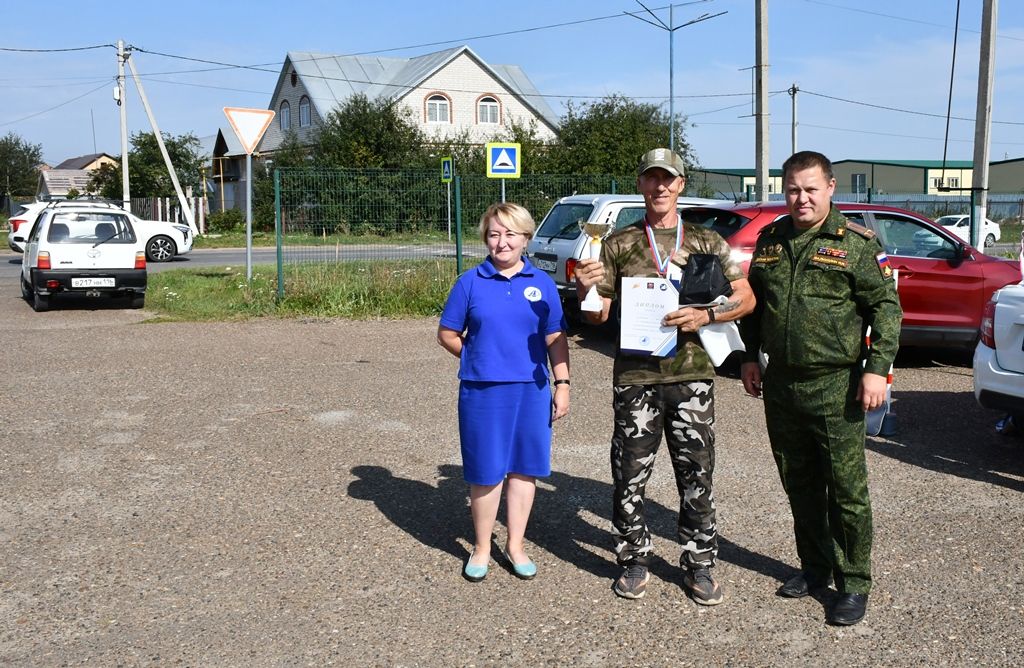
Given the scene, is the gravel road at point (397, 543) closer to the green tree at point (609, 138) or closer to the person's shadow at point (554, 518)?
the person's shadow at point (554, 518)

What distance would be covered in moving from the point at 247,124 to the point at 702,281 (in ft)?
39.8

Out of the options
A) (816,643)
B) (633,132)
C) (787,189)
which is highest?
(633,132)

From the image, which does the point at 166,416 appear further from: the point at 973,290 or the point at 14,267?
the point at 14,267

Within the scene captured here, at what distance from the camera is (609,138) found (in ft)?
135

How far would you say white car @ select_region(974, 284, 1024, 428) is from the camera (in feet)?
20.2

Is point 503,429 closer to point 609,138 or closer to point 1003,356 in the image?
point 1003,356

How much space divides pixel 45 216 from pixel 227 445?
31.8 feet

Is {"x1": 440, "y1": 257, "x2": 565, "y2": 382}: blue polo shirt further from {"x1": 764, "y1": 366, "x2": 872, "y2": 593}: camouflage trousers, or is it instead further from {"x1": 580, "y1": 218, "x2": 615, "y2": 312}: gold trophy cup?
{"x1": 764, "y1": 366, "x2": 872, "y2": 593}: camouflage trousers

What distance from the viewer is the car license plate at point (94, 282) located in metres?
14.1

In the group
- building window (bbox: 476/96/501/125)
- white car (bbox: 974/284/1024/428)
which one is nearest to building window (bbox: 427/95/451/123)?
building window (bbox: 476/96/501/125)

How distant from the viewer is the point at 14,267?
23.6 metres

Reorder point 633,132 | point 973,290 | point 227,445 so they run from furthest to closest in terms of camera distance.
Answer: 1. point 633,132
2. point 973,290
3. point 227,445

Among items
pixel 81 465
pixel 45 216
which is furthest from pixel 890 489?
pixel 45 216

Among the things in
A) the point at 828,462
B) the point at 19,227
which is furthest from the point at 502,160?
the point at 19,227
